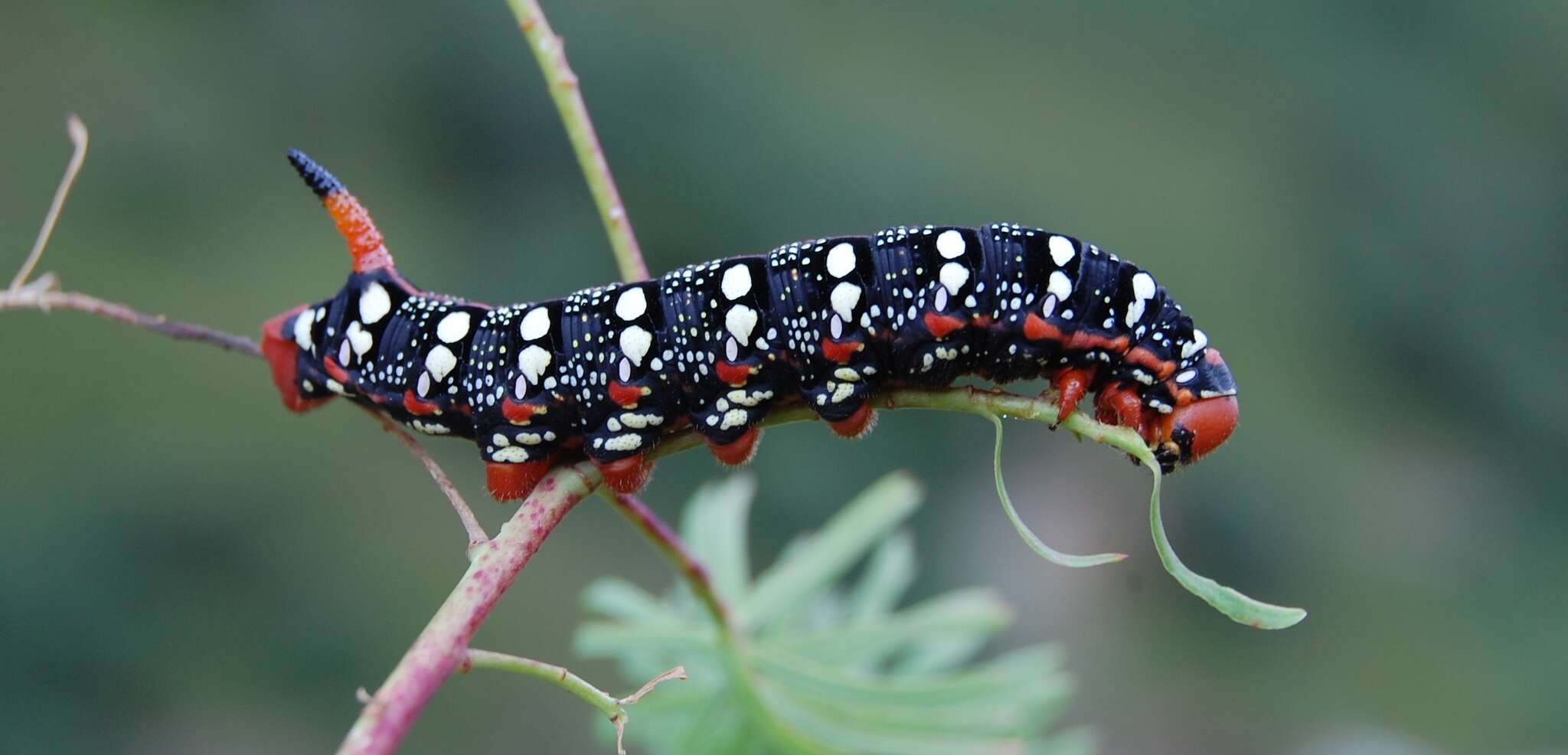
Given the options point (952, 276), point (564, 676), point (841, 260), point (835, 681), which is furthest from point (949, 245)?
point (564, 676)

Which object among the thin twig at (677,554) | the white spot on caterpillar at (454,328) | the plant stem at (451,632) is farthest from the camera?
the white spot on caterpillar at (454,328)

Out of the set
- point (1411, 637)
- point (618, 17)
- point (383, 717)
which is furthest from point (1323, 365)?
point (383, 717)

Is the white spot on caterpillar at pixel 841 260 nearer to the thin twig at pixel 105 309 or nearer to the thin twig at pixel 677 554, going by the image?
the thin twig at pixel 677 554

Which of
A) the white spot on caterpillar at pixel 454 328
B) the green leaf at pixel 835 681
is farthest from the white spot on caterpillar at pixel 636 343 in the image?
the green leaf at pixel 835 681

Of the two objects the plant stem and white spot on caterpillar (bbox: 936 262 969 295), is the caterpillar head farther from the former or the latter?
the plant stem

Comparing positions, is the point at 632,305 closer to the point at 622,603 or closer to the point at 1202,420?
the point at 622,603

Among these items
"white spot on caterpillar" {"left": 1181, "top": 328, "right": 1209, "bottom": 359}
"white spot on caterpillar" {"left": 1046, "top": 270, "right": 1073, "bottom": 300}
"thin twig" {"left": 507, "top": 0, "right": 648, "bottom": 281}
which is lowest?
"white spot on caterpillar" {"left": 1181, "top": 328, "right": 1209, "bottom": 359}

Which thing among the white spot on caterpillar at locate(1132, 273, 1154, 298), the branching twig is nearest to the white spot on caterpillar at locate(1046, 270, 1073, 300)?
the white spot on caterpillar at locate(1132, 273, 1154, 298)
